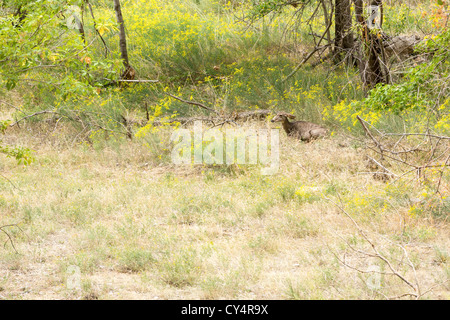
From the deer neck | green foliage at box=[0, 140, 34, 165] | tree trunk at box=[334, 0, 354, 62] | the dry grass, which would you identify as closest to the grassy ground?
the dry grass

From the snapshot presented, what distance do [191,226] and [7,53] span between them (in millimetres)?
2783

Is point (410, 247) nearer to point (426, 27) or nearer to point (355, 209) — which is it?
point (355, 209)

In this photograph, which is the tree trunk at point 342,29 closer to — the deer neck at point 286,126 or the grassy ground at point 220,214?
the grassy ground at point 220,214

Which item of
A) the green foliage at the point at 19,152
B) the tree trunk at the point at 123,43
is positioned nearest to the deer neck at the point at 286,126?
the tree trunk at the point at 123,43

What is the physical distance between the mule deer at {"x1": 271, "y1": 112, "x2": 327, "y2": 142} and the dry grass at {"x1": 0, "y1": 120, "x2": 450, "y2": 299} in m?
0.36

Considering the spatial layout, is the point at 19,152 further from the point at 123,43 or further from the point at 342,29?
the point at 342,29

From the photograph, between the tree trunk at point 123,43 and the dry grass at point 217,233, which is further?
the tree trunk at point 123,43

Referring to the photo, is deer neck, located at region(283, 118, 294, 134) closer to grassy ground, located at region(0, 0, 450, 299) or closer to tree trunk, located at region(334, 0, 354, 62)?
grassy ground, located at region(0, 0, 450, 299)

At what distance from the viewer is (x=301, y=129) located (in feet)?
29.8

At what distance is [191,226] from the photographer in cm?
604

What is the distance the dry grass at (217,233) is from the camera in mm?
4332

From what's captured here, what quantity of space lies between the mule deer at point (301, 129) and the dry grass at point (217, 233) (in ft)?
1.17

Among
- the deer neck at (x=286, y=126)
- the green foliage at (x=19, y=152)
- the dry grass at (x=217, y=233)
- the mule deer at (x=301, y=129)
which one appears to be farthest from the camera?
the deer neck at (x=286, y=126)
